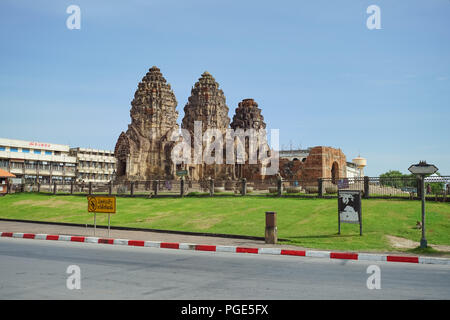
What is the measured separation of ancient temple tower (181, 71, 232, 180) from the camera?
64125 millimetres

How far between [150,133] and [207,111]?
970cm

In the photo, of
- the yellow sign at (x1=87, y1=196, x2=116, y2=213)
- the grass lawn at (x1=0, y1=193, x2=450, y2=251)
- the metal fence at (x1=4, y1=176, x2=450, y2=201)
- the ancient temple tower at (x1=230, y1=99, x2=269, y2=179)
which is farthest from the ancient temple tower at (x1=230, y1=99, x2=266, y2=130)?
the yellow sign at (x1=87, y1=196, x2=116, y2=213)

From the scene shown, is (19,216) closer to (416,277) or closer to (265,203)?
(265,203)

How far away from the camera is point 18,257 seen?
10945mm

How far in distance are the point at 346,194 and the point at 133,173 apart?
45.3m

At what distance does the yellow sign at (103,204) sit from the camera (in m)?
17.0

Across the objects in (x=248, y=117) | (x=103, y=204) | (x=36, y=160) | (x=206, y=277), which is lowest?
(x=206, y=277)

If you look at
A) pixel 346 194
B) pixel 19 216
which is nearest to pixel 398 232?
pixel 346 194

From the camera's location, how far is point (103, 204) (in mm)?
17234

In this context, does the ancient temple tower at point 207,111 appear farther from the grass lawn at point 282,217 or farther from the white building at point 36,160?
the grass lawn at point 282,217

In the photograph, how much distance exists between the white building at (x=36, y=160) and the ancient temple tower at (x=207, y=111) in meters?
27.7

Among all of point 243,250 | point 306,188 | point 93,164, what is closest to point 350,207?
point 243,250

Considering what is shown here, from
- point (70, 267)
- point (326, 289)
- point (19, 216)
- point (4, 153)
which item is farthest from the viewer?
point (4, 153)

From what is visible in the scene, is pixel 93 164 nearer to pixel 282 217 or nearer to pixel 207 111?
pixel 207 111
